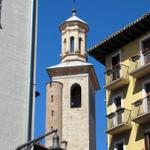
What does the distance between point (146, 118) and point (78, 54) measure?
40866 mm

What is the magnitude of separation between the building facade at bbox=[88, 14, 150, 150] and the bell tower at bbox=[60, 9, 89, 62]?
3571 centimetres

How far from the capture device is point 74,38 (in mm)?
70875

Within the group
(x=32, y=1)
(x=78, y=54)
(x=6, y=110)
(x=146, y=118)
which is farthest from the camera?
(x=78, y=54)

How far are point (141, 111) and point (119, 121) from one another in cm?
160

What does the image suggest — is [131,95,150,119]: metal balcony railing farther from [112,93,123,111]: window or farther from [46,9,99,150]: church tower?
[46,9,99,150]: church tower

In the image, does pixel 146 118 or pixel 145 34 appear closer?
pixel 146 118

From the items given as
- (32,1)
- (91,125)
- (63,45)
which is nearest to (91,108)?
(91,125)

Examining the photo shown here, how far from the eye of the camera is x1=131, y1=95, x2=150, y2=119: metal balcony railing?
1153 inches

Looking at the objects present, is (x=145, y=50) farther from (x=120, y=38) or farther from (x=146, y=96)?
(x=146, y=96)

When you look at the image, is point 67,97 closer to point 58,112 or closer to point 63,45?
point 58,112

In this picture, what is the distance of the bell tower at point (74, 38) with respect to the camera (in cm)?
6969

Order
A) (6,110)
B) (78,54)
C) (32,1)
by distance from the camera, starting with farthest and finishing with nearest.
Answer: (78,54) < (32,1) < (6,110)

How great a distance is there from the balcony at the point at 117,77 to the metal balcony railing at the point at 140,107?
1.70 m

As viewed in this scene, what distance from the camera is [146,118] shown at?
29016 millimetres
